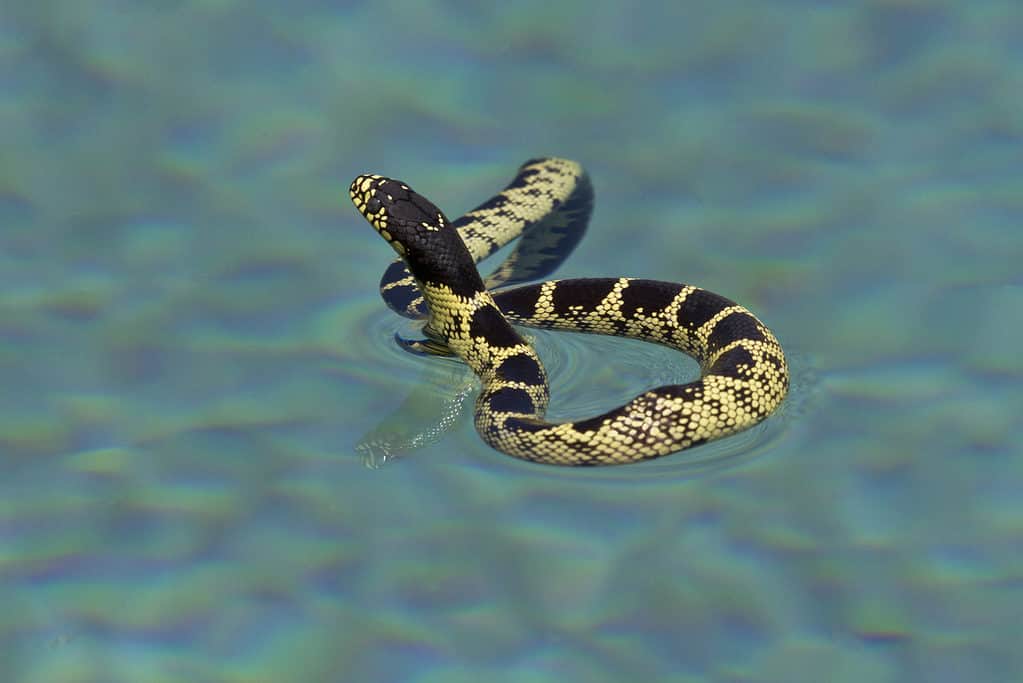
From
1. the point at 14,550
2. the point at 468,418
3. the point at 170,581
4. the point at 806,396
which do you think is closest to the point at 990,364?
the point at 806,396

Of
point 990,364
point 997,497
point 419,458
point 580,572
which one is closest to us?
point 580,572

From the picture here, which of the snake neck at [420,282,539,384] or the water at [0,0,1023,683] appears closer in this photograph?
the water at [0,0,1023,683]

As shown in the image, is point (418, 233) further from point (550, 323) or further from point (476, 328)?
point (550, 323)

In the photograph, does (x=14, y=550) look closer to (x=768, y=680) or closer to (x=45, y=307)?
(x=45, y=307)

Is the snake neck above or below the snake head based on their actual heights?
below
